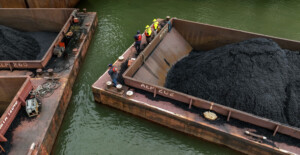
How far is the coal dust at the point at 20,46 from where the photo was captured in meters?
9.73

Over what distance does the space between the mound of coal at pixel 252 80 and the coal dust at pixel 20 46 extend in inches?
325

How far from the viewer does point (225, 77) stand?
7.44m

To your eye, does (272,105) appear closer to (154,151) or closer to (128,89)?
(154,151)

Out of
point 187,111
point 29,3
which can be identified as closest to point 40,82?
point 187,111

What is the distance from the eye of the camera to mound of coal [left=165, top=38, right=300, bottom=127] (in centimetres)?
669

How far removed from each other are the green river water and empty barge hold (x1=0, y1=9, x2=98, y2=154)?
64 cm

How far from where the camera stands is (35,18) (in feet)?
41.1

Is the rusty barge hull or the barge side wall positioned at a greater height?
the rusty barge hull

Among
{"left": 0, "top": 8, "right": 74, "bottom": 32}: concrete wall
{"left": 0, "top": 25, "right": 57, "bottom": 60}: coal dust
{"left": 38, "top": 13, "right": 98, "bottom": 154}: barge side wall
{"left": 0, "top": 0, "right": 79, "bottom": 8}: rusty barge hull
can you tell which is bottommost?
{"left": 38, "top": 13, "right": 98, "bottom": 154}: barge side wall

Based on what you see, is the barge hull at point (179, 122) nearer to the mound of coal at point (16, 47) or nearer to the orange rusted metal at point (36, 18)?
the mound of coal at point (16, 47)

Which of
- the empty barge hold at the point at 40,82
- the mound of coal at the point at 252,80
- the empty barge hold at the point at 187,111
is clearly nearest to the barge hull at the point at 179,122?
the empty barge hold at the point at 187,111

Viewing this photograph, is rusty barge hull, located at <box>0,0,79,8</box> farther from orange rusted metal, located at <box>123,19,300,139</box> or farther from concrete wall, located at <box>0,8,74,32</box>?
orange rusted metal, located at <box>123,19,300,139</box>

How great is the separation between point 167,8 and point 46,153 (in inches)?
583

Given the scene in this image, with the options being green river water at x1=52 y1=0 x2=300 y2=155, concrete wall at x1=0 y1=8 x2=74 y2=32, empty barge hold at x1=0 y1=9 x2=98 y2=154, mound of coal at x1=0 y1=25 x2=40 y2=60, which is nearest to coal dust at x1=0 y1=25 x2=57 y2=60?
mound of coal at x1=0 y1=25 x2=40 y2=60
